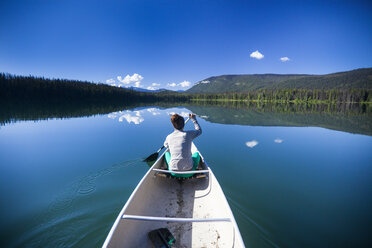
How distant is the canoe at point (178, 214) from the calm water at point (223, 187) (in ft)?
2.88

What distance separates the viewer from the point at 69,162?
23.9ft

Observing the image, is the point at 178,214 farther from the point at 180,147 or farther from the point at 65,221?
the point at 65,221

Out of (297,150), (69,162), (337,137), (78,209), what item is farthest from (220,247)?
(337,137)

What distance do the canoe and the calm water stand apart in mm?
877

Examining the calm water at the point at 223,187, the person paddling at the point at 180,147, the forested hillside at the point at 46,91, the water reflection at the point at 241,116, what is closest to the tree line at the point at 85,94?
the forested hillside at the point at 46,91

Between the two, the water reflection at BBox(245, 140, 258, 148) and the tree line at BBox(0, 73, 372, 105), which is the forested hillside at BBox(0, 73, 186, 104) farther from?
the water reflection at BBox(245, 140, 258, 148)

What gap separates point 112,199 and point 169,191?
1.73 meters

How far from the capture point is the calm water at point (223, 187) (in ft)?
11.6

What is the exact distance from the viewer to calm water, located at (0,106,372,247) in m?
3.53

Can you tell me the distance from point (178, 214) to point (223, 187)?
2.25 meters

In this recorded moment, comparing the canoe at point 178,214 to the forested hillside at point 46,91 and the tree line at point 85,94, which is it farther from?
the forested hillside at point 46,91

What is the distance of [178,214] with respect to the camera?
12.2 feet

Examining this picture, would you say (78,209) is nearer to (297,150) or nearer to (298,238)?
(298,238)

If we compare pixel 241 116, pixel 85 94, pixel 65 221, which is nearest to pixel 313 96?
pixel 241 116
